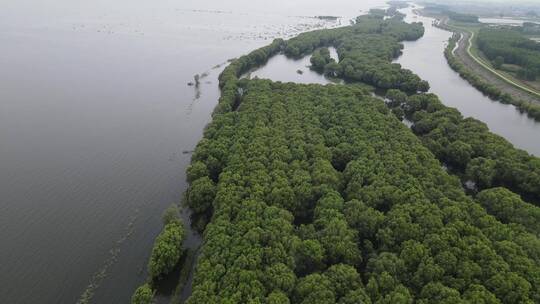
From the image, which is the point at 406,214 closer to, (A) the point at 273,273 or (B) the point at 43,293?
(A) the point at 273,273

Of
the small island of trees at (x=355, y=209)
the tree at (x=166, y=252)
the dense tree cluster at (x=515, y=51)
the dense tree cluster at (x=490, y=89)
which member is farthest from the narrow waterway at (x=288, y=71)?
the tree at (x=166, y=252)

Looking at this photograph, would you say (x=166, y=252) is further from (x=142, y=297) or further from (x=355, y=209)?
(x=355, y=209)

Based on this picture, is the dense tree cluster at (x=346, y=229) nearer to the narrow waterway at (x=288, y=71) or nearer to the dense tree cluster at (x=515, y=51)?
the narrow waterway at (x=288, y=71)

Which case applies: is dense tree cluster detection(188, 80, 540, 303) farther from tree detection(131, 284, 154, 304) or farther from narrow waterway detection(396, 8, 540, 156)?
narrow waterway detection(396, 8, 540, 156)

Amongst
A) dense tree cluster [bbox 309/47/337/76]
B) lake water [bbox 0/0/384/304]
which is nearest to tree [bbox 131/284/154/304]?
lake water [bbox 0/0/384/304]

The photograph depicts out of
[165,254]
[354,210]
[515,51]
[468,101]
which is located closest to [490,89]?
[468,101]

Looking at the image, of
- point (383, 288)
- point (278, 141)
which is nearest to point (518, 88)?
point (278, 141)
